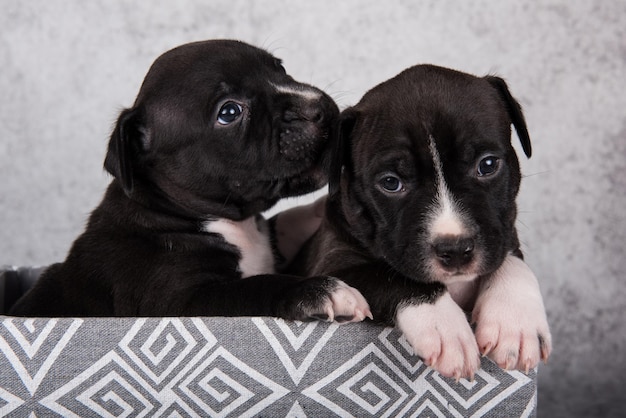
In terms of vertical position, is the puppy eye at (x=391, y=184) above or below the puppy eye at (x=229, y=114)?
below

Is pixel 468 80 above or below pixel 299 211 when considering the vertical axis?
above

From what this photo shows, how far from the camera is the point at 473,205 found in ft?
11.1

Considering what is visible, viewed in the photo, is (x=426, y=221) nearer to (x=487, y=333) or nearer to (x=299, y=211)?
(x=487, y=333)

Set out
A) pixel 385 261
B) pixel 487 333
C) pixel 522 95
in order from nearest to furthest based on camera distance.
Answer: pixel 487 333
pixel 385 261
pixel 522 95

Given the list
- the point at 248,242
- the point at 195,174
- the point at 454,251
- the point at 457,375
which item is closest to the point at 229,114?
the point at 195,174

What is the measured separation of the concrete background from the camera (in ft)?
19.3

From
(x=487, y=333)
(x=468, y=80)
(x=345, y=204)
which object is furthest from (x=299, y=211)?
(x=487, y=333)

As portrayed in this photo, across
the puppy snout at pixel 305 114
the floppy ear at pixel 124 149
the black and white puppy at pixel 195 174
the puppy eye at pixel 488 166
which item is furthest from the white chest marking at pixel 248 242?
the puppy eye at pixel 488 166

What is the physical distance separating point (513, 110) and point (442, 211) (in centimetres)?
66

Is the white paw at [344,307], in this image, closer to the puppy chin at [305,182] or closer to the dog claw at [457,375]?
the dog claw at [457,375]

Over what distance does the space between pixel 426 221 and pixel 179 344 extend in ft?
3.09

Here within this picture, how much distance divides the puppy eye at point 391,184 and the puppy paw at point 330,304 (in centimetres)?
41

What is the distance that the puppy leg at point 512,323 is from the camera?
3.21 meters

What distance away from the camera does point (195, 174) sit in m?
3.98
